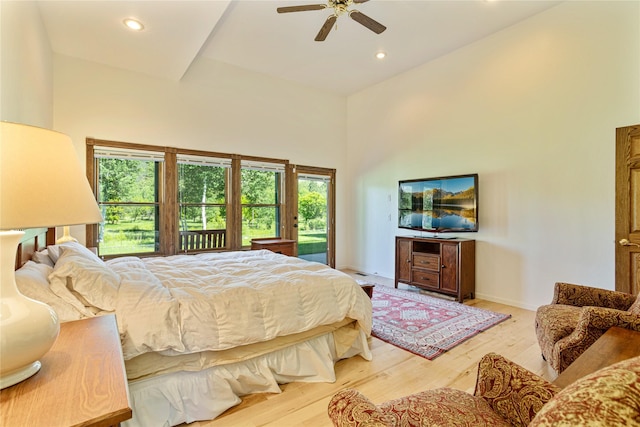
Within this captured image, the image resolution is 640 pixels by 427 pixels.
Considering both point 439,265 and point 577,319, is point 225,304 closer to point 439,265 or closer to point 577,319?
point 577,319

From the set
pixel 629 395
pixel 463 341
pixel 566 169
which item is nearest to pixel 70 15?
pixel 629 395

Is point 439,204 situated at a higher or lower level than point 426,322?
higher

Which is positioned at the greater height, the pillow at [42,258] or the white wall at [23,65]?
the white wall at [23,65]

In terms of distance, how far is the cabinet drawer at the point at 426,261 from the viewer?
13.6 feet

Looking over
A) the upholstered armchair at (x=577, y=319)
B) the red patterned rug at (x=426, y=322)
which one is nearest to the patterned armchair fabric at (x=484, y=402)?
the upholstered armchair at (x=577, y=319)

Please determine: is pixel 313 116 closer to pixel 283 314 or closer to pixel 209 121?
pixel 209 121

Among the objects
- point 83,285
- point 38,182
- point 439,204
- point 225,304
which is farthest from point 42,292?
point 439,204

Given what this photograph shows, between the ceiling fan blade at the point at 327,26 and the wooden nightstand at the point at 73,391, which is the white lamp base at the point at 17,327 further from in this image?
the ceiling fan blade at the point at 327,26

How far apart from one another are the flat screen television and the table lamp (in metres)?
4.10

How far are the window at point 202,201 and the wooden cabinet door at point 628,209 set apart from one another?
4663mm

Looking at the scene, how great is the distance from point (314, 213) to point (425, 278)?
239 cm

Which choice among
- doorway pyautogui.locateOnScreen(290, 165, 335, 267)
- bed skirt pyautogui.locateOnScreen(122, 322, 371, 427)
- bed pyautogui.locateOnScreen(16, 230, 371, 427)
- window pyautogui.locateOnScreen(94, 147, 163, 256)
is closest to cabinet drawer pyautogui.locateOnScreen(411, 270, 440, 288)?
doorway pyautogui.locateOnScreen(290, 165, 335, 267)

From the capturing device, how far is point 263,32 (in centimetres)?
386

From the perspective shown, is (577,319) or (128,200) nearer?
(577,319)
